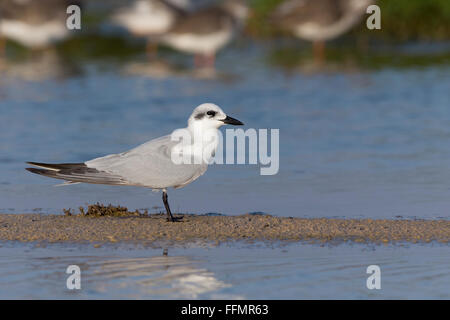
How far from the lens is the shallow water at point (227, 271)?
15.7ft

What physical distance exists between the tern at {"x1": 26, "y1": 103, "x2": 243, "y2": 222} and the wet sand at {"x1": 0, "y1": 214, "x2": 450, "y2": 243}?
10.1 inches

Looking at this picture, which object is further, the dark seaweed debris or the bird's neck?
the dark seaweed debris

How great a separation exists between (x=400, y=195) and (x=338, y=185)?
1.86ft

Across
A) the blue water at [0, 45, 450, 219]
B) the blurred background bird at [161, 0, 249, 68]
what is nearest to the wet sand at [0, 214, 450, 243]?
the blue water at [0, 45, 450, 219]

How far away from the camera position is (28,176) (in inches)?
322

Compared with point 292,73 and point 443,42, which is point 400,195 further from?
point 443,42

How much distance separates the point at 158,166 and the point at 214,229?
1.93 ft

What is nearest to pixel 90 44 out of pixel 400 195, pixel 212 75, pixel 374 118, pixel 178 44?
pixel 178 44

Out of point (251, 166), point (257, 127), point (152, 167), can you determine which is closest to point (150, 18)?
point (257, 127)

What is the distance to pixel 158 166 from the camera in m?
6.37

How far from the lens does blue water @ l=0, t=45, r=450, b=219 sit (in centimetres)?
735

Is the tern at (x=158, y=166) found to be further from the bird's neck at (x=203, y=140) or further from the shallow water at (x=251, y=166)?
the shallow water at (x=251, y=166)

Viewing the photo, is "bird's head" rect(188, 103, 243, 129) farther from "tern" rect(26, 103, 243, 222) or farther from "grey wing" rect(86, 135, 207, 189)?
"grey wing" rect(86, 135, 207, 189)

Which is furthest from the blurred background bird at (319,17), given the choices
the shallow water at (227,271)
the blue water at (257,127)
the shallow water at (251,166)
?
the shallow water at (227,271)
